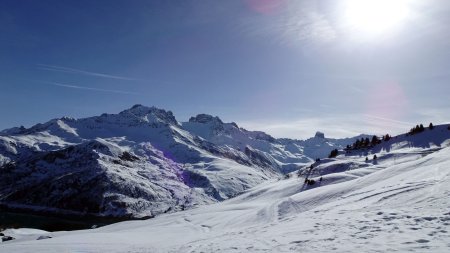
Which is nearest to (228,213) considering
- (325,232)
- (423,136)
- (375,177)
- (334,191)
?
(334,191)

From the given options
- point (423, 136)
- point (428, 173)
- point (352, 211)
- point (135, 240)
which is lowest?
point (135, 240)

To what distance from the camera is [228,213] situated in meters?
51.3

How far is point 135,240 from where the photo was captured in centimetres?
3509

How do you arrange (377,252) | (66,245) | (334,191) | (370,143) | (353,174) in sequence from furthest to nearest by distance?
(370,143) → (353,174) → (334,191) → (66,245) → (377,252)

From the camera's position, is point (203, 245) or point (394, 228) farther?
point (203, 245)

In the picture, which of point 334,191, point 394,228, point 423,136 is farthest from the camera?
point 423,136

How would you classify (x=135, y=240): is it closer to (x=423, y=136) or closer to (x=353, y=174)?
(x=353, y=174)

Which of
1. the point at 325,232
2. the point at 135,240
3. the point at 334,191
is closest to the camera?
the point at 325,232

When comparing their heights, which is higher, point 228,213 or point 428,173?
point 428,173

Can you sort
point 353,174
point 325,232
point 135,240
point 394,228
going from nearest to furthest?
point 394,228, point 325,232, point 135,240, point 353,174

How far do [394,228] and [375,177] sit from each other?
24.2 meters

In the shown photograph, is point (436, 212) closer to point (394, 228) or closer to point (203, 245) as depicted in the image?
point (394, 228)

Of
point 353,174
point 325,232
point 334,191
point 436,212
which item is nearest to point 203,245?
point 325,232

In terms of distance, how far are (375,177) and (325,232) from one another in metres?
23.2
